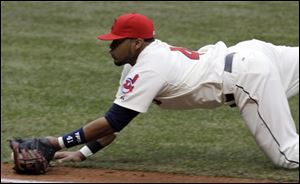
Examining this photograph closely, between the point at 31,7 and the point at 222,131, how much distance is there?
7.60 metres

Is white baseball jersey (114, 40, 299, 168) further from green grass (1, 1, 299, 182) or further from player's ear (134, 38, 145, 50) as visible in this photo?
green grass (1, 1, 299, 182)

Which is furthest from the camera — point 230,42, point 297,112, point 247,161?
point 230,42

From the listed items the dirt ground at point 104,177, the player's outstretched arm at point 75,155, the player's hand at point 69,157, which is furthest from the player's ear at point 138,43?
the player's hand at point 69,157

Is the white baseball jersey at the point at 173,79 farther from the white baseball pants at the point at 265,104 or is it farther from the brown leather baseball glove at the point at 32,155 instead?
the brown leather baseball glove at the point at 32,155

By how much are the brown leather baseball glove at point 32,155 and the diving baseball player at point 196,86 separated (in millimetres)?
87

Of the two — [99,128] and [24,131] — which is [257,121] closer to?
[99,128]

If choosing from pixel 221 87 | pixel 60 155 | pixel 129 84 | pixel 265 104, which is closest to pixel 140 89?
pixel 129 84

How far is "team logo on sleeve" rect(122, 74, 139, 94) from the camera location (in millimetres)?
5586

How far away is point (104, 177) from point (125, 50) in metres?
0.92

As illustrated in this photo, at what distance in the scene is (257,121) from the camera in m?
5.77

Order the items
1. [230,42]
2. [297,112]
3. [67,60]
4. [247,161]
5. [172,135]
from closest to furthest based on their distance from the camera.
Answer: [247,161] → [172,135] → [297,112] → [67,60] → [230,42]

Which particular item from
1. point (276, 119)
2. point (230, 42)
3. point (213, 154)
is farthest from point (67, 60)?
point (276, 119)

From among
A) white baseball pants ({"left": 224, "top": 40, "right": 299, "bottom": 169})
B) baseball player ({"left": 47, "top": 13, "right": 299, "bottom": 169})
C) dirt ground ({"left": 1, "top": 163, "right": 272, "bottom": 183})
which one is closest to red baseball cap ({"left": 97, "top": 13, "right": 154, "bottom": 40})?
baseball player ({"left": 47, "top": 13, "right": 299, "bottom": 169})

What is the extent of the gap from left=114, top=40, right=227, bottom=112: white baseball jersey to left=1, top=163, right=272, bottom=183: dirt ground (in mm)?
500
